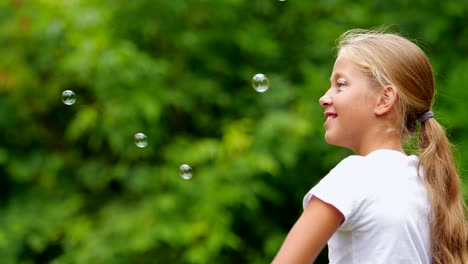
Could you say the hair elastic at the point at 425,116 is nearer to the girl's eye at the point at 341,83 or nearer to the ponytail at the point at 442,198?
the ponytail at the point at 442,198

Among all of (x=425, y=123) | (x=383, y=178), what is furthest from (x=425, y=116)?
(x=383, y=178)

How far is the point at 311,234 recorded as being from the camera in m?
1.52

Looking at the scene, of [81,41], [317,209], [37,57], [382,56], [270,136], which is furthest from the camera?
[37,57]

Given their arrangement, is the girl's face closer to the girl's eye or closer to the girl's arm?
the girl's eye

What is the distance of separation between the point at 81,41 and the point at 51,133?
78cm

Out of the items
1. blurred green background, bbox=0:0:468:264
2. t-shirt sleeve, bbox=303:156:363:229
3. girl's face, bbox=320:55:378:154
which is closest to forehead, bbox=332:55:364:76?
girl's face, bbox=320:55:378:154

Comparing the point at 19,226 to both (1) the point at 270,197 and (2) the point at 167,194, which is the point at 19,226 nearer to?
(2) the point at 167,194

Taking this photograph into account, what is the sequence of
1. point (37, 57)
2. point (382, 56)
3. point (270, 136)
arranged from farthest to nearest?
point (37, 57)
point (270, 136)
point (382, 56)

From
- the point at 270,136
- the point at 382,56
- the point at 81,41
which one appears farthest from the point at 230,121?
the point at 382,56

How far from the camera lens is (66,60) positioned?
169 inches

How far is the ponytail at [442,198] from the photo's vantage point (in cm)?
166

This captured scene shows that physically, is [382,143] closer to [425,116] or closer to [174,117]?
[425,116]

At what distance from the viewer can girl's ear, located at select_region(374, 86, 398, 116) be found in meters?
1.70

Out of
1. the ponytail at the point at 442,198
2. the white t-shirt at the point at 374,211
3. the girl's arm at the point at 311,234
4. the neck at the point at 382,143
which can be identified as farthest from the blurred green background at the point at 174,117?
the girl's arm at the point at 311,234
